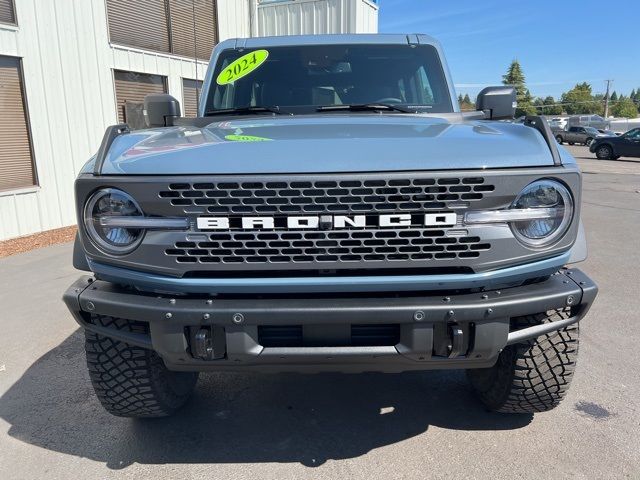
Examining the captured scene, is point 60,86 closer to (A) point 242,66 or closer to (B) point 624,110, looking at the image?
(A) point 242,66

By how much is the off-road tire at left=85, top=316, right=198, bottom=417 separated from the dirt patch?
206 inches

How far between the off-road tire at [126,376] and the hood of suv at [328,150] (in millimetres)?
937

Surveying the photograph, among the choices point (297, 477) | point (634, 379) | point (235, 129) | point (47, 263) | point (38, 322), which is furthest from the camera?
point (47, 263)

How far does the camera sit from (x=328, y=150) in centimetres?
206

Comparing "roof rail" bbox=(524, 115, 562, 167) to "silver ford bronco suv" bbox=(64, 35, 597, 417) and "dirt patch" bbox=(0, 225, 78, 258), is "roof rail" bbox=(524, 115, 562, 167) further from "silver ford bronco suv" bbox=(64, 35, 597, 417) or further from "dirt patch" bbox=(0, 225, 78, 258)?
"dirt patch" bbox=(0, 225, 78, 258)

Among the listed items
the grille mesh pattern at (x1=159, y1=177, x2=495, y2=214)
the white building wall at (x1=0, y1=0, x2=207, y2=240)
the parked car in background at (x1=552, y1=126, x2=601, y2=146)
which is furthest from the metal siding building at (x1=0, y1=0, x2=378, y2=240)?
the parked car in background at (x1=552, y1=126, x2=601, y2=146)

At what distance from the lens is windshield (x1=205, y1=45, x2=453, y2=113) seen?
346 cm

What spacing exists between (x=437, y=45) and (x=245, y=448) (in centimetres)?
299

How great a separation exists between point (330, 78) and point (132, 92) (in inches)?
283

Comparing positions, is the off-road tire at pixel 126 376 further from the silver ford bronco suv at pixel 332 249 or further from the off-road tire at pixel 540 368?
the off-road tire at pixel 540 368

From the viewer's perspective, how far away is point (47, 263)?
6.44 m

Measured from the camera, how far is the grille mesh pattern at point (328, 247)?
6.65 ft

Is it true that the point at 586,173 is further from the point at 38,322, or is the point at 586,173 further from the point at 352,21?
the point at 38,322

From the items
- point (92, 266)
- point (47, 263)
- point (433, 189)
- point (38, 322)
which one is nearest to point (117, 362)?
point (92, 266)
